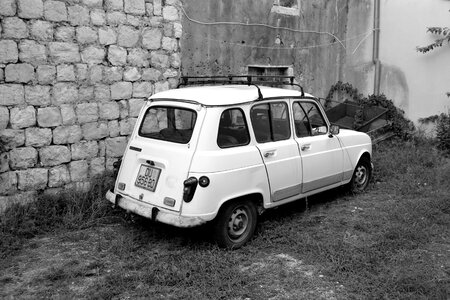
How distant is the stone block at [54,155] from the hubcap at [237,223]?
2772 millimetres

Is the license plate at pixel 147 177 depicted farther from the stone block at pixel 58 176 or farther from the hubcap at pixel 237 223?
the stone block at pixel 58 176

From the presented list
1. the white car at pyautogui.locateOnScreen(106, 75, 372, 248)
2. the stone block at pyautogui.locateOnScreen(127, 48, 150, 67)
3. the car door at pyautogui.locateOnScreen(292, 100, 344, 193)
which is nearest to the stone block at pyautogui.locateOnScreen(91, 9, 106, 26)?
the stone block at pyautogui.locateOnScreen(127, 48, 150, 67)

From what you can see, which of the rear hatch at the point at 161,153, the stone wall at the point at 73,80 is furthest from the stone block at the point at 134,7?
the rear hatch at the point at 161,153

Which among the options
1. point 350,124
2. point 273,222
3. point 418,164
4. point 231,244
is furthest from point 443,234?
point 350,124

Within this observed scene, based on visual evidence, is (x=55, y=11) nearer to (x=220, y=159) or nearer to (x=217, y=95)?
(x=217, y=95)

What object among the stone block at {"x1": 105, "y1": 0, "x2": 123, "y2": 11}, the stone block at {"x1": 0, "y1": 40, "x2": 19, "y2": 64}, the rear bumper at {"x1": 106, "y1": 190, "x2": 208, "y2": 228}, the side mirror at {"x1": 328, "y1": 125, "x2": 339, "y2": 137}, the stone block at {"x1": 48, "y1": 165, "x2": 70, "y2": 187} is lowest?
the rear bumper at {"x1": 106, "y1": 190, "x2": 208, "y2": 228}

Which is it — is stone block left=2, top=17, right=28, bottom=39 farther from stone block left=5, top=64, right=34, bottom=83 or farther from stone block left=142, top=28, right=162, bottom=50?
stone block left=142, top=28, right=162, bottom=50

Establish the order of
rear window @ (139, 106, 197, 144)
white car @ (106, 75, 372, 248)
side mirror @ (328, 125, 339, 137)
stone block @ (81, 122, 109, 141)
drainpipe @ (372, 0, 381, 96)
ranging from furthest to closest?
drainpipe @ (372, 0, 381, 96), stone block @ (81, 122, 109, 141), side mirror @ (328, 125, 339, 137), rear window @ (139, 106, 197, 144), white car @ (106, 75, 372, 248)

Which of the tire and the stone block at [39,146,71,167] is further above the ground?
the stone block at [39,146,71,167]

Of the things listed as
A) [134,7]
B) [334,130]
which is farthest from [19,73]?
[334,130]

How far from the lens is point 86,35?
619 centimetres

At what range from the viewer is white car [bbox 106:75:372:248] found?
4492mm

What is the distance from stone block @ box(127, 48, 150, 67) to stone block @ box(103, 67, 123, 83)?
0.78 ft

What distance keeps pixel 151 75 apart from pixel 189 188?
3200mm
